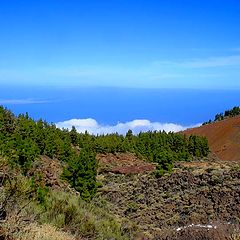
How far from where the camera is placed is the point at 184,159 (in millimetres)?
55531

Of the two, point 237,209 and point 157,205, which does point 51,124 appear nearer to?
point 157,205

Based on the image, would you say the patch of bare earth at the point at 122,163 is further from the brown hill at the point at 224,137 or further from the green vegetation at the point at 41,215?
the green vegetation at the point at 41,215

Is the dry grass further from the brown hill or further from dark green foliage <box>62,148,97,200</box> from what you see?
the brown hill

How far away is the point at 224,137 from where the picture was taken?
72438 millimetres

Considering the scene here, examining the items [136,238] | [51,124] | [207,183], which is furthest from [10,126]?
[136,238]

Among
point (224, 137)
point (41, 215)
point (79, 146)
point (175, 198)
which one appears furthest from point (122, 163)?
point (41, 215)

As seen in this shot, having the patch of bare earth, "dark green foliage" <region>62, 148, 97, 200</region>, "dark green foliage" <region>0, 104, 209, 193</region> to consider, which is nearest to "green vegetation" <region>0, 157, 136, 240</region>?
"dark green foliage" <region>0, 104, 209, 193</region>

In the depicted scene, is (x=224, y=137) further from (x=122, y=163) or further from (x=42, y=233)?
(x=42, y=233)

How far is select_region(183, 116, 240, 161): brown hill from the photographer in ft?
219

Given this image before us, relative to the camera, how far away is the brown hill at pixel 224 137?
66700mm

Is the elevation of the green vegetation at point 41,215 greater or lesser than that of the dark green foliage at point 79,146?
greater

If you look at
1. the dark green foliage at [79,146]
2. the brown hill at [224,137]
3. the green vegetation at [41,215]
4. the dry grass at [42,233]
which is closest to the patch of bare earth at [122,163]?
the dark green foliage at [79,146]

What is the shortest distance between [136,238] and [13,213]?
5048 mm

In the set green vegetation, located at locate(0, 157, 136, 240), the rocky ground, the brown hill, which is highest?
green vegetation, located at locate(0, 157, 136, 240)
